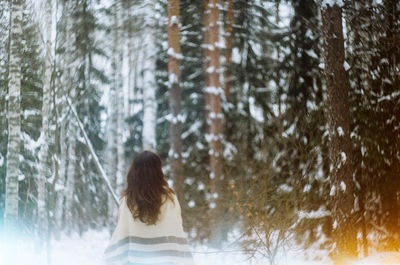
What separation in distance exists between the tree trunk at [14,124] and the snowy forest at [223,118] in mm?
20

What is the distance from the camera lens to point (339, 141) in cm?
560

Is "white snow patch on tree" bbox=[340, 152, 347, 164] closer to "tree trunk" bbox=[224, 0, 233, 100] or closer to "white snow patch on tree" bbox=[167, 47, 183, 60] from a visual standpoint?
"white snow patch on tree" bbox=[167, 47, 183, 60]

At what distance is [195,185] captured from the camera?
937cm

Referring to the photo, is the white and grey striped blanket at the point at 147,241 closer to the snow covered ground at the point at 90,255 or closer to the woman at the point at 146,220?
Answer: the woman at the point at 146,220

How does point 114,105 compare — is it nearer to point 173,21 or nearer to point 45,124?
point 45,124

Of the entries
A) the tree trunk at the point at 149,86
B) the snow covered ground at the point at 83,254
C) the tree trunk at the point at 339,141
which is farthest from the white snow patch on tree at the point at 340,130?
the tree trunk at the point at 149,86

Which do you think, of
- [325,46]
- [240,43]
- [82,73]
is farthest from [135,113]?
[325,46]

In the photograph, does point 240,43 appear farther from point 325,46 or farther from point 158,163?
point 158,163

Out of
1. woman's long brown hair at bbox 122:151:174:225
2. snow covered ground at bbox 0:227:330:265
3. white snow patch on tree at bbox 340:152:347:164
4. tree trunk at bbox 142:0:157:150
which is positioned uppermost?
tree trunk at bbox 142:0:157:150

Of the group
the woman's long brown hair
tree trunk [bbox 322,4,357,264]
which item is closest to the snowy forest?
tree trunk [bbox 322,4,357,264]

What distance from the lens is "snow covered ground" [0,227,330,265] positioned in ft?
23.1

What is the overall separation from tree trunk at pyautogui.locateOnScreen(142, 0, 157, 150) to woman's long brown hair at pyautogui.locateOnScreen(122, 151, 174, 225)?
4.55 meters

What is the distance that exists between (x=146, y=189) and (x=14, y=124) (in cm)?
487

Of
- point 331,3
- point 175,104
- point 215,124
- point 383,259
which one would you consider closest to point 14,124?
point 175,104
